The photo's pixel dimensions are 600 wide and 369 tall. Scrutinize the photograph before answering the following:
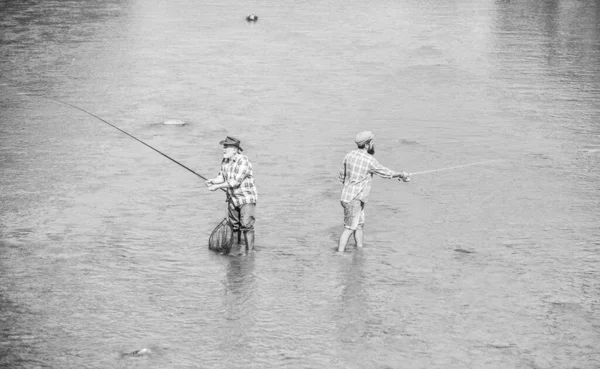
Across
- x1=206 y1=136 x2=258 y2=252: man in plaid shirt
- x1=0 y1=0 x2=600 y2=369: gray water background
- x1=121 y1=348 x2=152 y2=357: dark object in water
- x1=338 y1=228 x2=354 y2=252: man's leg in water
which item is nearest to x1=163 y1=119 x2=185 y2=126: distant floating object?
x1=0 y1=0 x2=600 y2=369: gray water background

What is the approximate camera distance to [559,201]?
14391mm

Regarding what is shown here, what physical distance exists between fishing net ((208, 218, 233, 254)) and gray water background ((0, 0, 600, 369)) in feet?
0.57

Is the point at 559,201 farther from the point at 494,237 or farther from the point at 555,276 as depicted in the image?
the point at 555,276

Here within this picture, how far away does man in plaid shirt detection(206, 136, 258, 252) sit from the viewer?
11969mm

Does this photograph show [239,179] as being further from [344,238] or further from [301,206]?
[301,206]

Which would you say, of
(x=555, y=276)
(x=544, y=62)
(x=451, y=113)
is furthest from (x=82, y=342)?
(x=544, y=62)

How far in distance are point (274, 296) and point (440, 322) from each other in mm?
1784

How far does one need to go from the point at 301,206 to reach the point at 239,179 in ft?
7.49

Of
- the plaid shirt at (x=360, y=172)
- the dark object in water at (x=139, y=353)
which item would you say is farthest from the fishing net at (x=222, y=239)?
the dark object in water at (x=139, y=353)

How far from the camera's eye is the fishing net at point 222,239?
12.1 m

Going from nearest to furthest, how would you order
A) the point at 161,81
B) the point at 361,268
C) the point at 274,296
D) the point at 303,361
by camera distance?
the point at 303,361, the point at 274,296, the point at 361,268, the point at 161,81

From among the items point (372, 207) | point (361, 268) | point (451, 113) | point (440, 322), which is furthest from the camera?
point (451, 113)

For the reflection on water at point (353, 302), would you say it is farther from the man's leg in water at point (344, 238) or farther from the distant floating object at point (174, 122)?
the distant floating object at point (174, 122)

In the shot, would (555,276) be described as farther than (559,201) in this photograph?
Result: No
